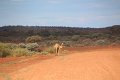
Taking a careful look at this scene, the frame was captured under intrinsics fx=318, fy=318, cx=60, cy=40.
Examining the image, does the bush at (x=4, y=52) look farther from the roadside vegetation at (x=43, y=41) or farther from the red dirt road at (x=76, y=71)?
the red dirt road at (x=76, y=71)

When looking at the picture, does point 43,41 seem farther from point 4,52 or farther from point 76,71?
point 76,71

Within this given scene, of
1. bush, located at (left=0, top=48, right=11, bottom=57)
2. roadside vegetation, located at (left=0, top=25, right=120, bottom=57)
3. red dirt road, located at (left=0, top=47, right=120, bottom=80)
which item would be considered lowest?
roadside vegetation, located at (left=0, top=25, right=120, bottom=57)

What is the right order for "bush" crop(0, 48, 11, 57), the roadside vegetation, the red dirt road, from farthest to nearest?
the roadside vegetation, "bush" crop(0, 48, 11, 57), the red dirt road

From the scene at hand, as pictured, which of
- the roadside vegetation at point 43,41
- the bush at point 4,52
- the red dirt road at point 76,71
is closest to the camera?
the red dirt road at point 76,71

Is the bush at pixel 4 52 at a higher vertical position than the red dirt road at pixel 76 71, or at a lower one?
lower

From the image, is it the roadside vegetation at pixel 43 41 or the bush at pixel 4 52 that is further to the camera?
the roadside vegetation at pixel 43 41

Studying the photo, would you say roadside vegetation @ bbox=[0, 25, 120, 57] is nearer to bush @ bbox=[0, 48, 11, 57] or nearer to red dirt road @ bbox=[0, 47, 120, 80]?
bush @ bbox=[0, 48, 11, 57]

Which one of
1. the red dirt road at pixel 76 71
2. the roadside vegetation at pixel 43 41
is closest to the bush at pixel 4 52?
the roadside vegetation at pixel 43 41

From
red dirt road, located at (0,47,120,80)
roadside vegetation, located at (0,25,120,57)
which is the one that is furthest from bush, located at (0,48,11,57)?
red dirt road, located at (0,47,120,80)

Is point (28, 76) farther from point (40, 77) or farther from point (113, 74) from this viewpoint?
point (113, 74)

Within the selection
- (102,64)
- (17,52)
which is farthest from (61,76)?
(17,52)

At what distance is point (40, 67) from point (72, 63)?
65.3 inches

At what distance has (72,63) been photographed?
50.9ft

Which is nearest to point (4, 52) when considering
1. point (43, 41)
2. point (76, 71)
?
point (76, 71)
